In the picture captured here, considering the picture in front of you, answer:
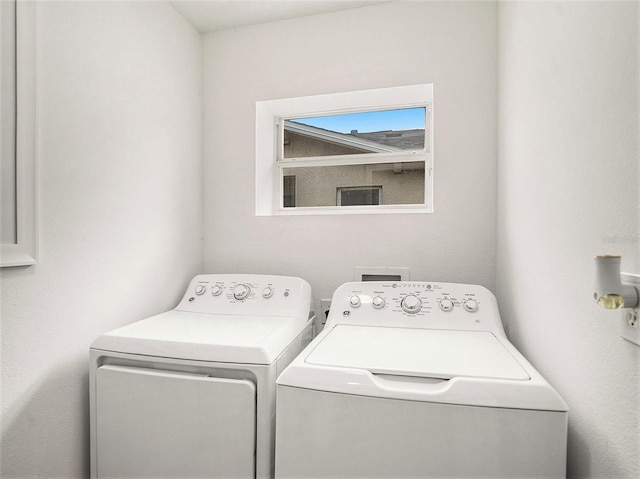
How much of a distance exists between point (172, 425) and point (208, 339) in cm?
28

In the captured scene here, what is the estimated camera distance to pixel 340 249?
6.03 ft

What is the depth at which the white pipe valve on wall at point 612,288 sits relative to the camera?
61 cm

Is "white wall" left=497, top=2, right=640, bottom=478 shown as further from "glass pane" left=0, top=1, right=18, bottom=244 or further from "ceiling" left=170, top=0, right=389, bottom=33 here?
"glass pane" left=0, top=1, right=18, bottom=244

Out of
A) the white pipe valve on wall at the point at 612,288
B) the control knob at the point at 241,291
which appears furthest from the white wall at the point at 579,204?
the control knob at the point at 241,291

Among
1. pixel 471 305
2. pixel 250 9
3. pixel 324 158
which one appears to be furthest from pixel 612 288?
pixel 250 9

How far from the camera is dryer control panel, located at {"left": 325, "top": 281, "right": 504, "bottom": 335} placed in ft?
4.58

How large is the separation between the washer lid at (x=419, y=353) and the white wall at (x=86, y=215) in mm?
894

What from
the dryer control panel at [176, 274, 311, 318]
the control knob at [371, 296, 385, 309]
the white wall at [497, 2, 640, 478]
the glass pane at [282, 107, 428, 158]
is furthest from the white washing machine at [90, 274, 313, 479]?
the glass pane at [282, 107, 428, 158]

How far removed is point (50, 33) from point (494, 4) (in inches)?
73.0

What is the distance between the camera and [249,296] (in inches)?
65.4

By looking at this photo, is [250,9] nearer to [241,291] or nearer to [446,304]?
[241,291]

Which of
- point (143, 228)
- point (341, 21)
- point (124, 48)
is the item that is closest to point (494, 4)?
point (341, 21)

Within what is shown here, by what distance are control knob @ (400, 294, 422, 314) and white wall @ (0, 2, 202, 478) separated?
117 centimetres

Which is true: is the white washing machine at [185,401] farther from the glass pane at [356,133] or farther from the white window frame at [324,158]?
the glass pane at [356,133]
